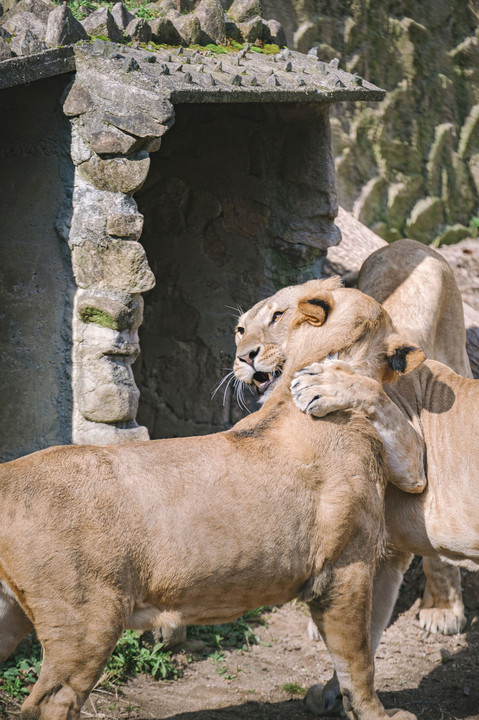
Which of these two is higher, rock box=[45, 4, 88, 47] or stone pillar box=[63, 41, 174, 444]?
rock box=[45, 4, 88, 47]

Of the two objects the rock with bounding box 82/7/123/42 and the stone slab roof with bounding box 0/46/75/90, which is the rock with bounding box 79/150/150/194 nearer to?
the stone slab roof with bounding box 0/46/75/90

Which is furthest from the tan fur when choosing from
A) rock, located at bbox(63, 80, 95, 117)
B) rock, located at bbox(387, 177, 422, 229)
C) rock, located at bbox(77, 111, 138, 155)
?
rock, located at bbox(387, 177, 422, 229)

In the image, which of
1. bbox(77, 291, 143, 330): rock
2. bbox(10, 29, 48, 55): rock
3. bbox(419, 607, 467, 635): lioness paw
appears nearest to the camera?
bbox(10, 29, 48, 55): rock

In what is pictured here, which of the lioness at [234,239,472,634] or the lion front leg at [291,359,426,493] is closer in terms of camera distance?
the lion front leg at [291,359,426,493]

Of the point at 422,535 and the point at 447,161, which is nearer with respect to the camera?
the point at 422,535

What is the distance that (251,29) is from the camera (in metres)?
6.00

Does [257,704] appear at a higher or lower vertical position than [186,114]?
lower

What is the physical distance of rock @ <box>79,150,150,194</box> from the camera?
465 centimetres

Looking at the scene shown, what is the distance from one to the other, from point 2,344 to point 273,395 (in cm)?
172

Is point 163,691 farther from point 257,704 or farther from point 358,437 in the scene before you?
point 358,437

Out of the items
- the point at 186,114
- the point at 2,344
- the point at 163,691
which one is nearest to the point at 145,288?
the point at 2,344

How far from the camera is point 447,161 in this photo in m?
11.0

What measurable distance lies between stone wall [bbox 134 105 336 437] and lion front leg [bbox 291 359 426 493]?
2625 millimetres

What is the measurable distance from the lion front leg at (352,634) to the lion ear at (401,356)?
954 mm
